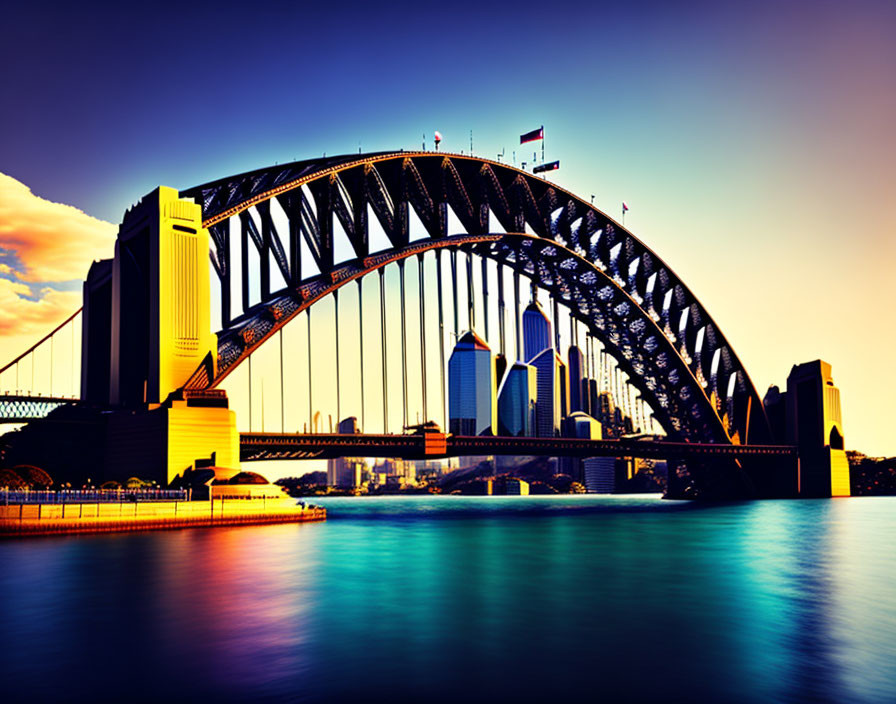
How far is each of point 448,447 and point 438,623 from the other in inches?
2524

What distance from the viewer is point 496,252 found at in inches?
4407

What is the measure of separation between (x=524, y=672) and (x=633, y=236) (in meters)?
108

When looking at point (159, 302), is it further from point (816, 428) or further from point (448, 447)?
point (816, 428)

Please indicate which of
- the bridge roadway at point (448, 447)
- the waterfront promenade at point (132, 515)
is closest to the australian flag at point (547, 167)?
the bridge roadway at point (448, 447)

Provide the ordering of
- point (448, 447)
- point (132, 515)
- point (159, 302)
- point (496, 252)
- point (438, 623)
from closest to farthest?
point (438, 623) → point (132, 515) → point (159, 302) → point (448, 447) → point (496, 252)

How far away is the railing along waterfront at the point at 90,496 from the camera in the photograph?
185ft

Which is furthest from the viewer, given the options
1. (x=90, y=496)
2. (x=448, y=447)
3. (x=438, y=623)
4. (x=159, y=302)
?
(x=448, y=447)

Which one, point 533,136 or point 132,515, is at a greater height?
point 533,136

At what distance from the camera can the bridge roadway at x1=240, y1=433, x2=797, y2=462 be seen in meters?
77.1

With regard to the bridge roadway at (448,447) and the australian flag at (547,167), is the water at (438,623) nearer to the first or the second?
the bridge roadway at (448,447)

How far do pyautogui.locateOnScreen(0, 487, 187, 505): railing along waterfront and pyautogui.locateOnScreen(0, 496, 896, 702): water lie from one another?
8.25 m

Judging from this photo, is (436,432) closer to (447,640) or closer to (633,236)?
(633,236)

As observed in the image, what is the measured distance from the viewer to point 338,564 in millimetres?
41812

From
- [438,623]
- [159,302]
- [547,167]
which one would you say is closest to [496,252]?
[547,167]
